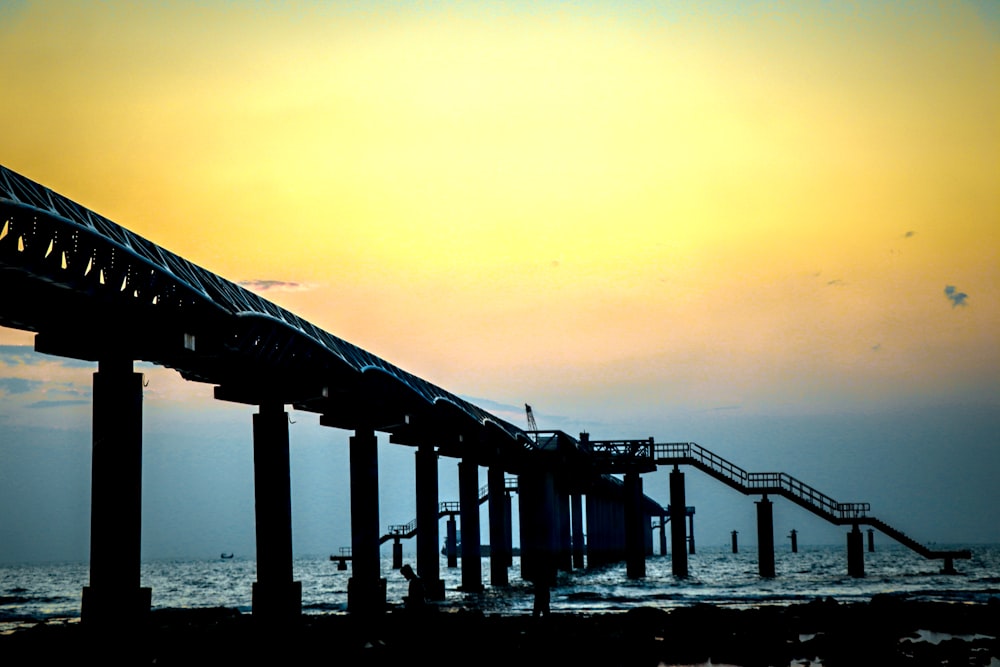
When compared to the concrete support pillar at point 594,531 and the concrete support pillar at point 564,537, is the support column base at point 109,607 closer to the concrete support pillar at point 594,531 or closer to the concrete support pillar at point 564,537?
the concrete support pillar at point 564,537

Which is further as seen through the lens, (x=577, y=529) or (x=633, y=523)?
(x=577, y=529)

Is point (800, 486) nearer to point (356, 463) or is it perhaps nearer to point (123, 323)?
point (356, 463)

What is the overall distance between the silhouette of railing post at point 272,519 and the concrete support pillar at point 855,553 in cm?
5324

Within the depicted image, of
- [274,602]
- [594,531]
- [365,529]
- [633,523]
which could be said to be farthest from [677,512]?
[274,602]

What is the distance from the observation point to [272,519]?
3903 cm

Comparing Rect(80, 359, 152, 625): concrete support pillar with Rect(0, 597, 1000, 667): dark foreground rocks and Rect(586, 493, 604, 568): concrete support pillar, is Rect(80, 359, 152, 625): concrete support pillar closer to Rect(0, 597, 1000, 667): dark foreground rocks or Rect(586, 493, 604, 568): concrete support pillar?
Rect(0, 597, 1000, 667): dark foreground rocks

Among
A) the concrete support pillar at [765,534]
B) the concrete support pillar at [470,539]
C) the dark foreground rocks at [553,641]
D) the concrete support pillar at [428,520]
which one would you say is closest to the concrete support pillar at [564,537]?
the concrete support pillar at [765,534]

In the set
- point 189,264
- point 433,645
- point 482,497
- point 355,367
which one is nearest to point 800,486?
point 482,497

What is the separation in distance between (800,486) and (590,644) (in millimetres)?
46456

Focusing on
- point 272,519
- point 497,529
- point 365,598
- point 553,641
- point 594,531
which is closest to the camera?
point 553,641

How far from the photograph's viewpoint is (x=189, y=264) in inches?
1284

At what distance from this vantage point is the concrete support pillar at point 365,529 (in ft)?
156

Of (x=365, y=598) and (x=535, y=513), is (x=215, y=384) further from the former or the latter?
(x=535, y=513)

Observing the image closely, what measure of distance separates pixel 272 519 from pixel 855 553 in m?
57.5
